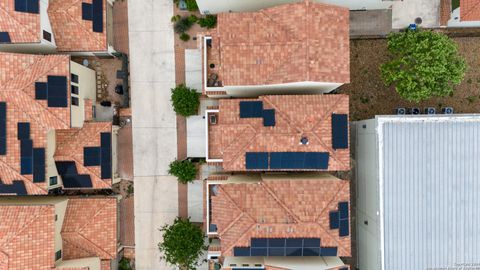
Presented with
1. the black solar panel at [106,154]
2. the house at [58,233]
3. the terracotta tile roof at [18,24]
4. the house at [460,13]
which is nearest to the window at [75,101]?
the black solar panel at [106,154]

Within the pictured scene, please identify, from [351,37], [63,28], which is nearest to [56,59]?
[63,28]

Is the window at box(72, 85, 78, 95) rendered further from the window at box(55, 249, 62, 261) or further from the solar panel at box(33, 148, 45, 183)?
the window at box(55, 249, 62, 261)

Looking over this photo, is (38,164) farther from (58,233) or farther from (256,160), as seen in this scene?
(256,160)

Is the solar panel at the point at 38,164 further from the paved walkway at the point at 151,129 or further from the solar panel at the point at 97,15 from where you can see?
the solar panel at the point at 97,15

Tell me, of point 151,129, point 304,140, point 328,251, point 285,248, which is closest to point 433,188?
point 328,251

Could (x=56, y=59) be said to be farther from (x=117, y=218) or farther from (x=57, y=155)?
(x=117, y=218)

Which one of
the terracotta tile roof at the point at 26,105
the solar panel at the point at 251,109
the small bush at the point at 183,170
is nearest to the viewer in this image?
the solar panel at the point at 251,109
